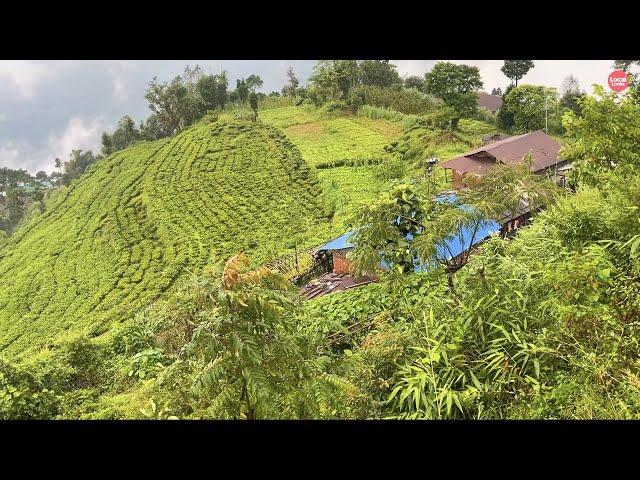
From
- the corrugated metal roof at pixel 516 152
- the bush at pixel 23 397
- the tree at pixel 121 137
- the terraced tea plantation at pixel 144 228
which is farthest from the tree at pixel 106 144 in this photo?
the bush at pixel 23 397

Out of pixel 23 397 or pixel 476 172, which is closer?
pixel 23 397

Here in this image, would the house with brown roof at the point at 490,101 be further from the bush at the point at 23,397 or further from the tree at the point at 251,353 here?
the bush at the point at 23,397

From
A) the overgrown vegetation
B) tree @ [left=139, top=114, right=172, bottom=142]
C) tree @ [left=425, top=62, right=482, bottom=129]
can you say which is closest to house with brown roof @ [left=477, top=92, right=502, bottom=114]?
tree @ [left=425, top=62, right=482, bottom=129]

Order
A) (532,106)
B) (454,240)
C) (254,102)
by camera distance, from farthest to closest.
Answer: (254,102), (532,106), (454,240)

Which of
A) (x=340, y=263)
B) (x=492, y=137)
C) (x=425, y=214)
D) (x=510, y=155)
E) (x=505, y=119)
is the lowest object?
(x=340, y=263)

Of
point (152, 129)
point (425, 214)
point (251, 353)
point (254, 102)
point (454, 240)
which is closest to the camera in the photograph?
point (251, 353)

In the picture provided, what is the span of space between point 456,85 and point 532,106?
130cm

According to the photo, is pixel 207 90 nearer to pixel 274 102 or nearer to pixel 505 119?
pixel 274 102

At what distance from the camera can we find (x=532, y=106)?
291 inches

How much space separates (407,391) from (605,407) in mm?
751

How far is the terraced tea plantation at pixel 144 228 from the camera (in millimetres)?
5605

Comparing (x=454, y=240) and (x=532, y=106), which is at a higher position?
(x=532, y=106)

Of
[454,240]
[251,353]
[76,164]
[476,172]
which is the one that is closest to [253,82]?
[76,164]
